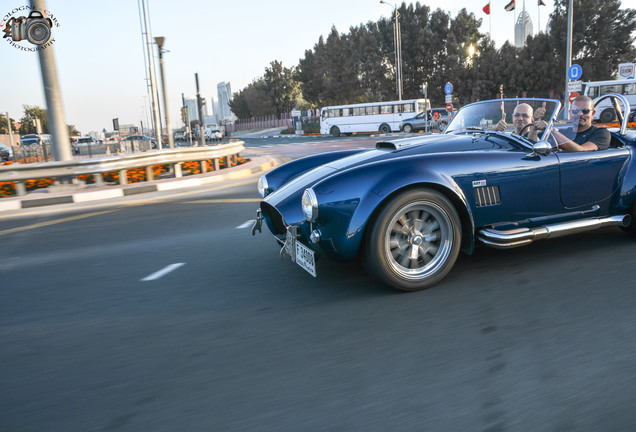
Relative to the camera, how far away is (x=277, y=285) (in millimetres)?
3811

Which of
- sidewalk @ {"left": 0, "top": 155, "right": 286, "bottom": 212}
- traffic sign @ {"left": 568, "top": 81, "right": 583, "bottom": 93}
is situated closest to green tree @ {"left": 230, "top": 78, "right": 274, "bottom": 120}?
traffic sign @ {"left": 568, "top": 81, "right": 583, "bottom": 93}

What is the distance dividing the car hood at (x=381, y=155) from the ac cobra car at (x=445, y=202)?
0.5 inches

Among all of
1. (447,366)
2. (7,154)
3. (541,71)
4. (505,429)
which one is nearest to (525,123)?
(447,366)

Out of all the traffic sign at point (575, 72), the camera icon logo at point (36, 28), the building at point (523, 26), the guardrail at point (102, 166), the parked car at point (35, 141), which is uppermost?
the building at point (523, 26)

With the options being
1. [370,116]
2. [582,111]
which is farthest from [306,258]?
[370,116]

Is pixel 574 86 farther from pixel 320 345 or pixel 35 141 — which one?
pixel 35 141

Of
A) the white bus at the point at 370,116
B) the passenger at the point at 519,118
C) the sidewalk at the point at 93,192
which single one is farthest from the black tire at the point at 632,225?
the white bus at the point at 370,116

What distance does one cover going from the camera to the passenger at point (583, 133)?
4.07 meters

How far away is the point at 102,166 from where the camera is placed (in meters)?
11.0

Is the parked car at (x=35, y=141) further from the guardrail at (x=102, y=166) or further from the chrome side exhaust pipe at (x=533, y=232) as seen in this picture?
the chrome side exhaust pipe at (x=533, y=232)

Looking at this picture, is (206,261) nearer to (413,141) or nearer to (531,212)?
(413,141)

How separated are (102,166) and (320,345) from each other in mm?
9693

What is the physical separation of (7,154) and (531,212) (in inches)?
1371

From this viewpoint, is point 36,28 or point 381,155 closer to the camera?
point 381,155
